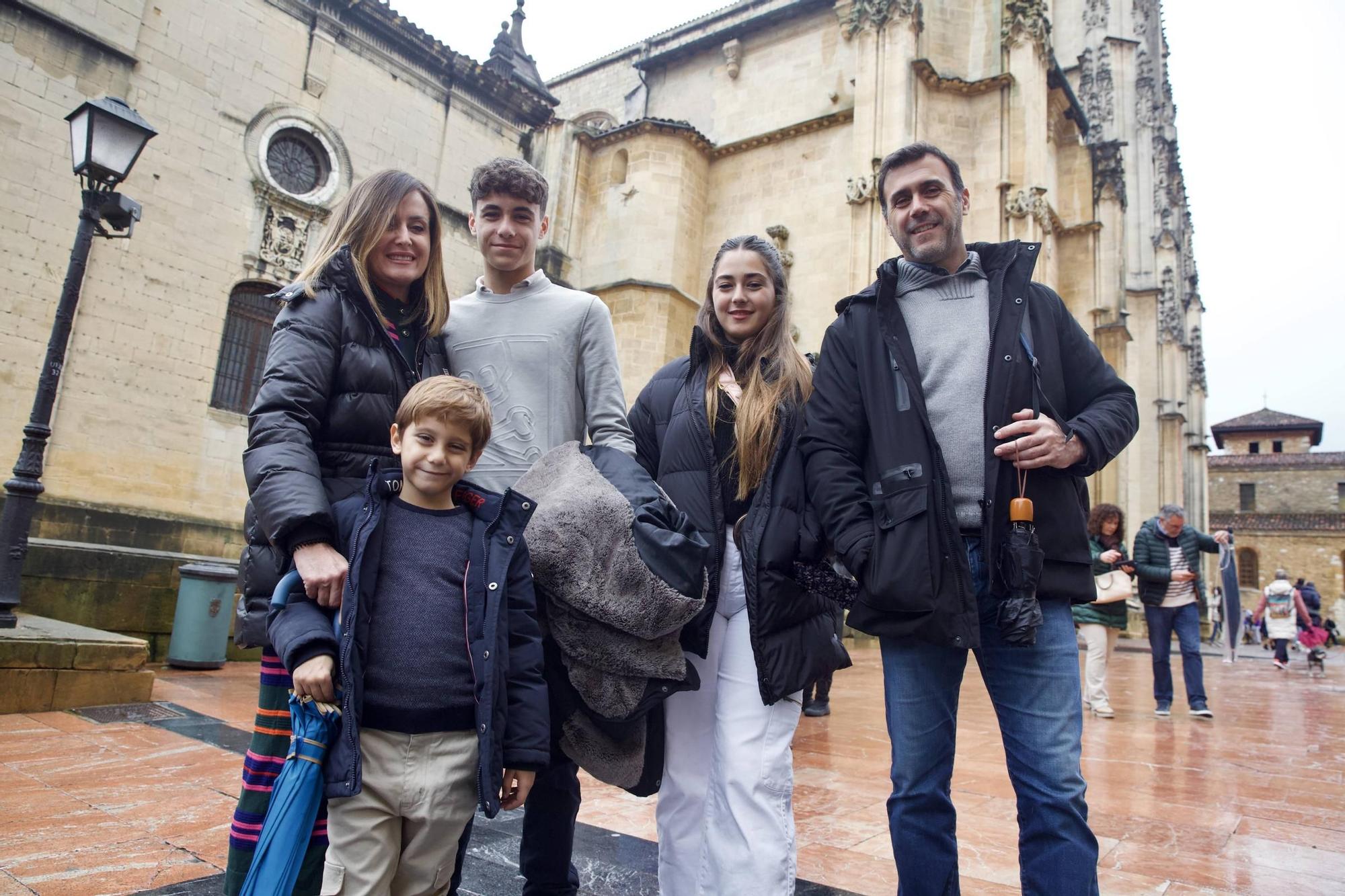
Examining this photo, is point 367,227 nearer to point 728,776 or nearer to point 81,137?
point 728,776

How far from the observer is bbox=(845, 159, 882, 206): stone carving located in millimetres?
16703

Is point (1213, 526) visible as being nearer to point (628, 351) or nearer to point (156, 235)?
point (628, 351)

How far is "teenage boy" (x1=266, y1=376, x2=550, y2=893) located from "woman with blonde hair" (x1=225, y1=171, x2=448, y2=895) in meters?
0.11

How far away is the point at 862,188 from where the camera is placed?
16859 mm

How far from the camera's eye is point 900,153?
237 centimetres

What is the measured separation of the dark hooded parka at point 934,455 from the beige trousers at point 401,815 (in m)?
1.01

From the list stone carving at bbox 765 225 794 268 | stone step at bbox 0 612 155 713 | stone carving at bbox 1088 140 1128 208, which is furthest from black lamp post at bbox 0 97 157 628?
stone carving at bbox 1088 140 1128 208

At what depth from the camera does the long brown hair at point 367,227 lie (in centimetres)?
220

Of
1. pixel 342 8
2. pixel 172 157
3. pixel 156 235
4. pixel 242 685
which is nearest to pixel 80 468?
pixel 156 235

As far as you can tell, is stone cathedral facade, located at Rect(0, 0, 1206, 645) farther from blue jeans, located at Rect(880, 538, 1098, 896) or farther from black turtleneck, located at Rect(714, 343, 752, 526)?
blue jeans, located at Rect(880, 538, 1098, 896)

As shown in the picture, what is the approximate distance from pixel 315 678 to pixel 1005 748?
63.0 inches

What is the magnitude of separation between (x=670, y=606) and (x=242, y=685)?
600 cm

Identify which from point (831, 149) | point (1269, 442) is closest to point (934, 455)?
point (831, 149)

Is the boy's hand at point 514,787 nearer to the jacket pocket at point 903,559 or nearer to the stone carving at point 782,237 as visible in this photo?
the jacket pocket at point 903,559
